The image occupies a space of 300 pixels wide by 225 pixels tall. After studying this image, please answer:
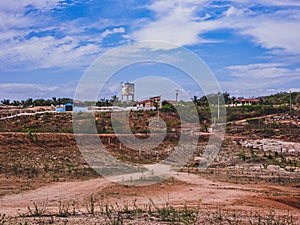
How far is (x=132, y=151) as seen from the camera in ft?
89.9

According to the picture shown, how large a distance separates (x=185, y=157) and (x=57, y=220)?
16965mm

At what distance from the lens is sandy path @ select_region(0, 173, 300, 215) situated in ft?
41.3

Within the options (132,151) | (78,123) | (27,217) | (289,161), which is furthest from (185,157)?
(27,217)

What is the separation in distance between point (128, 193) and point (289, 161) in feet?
40.4

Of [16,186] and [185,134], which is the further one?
[185,134]

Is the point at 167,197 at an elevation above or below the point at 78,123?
below

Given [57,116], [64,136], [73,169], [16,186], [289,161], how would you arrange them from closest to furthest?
1. [16,186]
2. [73,169]
3. [289,161]
4. [64,136]
5. [57,116]

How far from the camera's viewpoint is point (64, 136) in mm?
30875

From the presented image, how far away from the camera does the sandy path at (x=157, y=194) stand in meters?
12.6

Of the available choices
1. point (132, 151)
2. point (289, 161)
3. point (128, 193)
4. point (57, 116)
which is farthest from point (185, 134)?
point (128, 193)

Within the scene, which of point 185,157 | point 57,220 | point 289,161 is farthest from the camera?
point 185,157

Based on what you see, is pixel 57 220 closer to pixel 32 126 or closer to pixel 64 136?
pixel 64 136

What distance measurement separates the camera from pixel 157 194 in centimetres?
1458

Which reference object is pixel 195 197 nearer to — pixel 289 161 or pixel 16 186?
pixel 16 186
